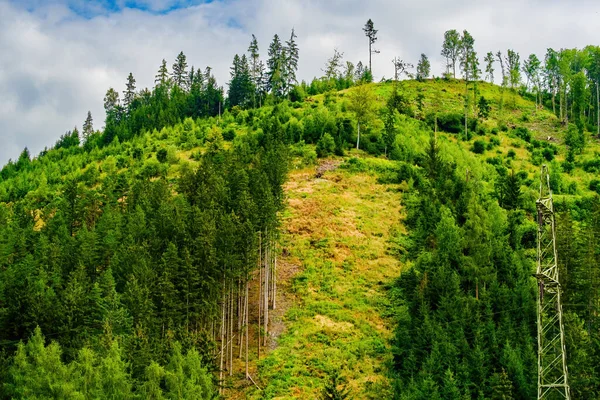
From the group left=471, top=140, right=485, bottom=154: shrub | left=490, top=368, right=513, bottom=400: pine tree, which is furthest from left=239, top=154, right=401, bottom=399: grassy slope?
left=471, top=140, right=485, bottom=154: shrub

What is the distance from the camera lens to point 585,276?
45781 mm

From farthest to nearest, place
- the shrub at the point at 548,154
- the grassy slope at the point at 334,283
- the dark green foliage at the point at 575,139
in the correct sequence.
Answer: the dark green foliage at the point at 575,139 < the shrub at the point at 548,154 < the grassy slope at the point at 334,283

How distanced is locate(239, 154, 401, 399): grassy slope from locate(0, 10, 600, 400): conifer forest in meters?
0.18

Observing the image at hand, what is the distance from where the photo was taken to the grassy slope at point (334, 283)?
4584 cm

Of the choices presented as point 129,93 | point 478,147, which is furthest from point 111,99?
point 478,147

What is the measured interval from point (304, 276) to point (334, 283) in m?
3.03

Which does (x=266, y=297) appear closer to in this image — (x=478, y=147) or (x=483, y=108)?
(x=478, y=147)

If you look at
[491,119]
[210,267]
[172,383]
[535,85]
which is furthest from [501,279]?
[535,85]

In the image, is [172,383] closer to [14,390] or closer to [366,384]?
[14,390]

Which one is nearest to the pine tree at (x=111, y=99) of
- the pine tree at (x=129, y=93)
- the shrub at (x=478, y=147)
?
the pine tree at (x=129, y=93)

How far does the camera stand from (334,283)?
57.2m

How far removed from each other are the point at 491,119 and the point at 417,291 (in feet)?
254

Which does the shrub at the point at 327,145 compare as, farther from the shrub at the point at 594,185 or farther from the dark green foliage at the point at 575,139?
the dark green foliage at the point at 575,139

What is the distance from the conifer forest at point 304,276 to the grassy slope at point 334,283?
0.58ft
